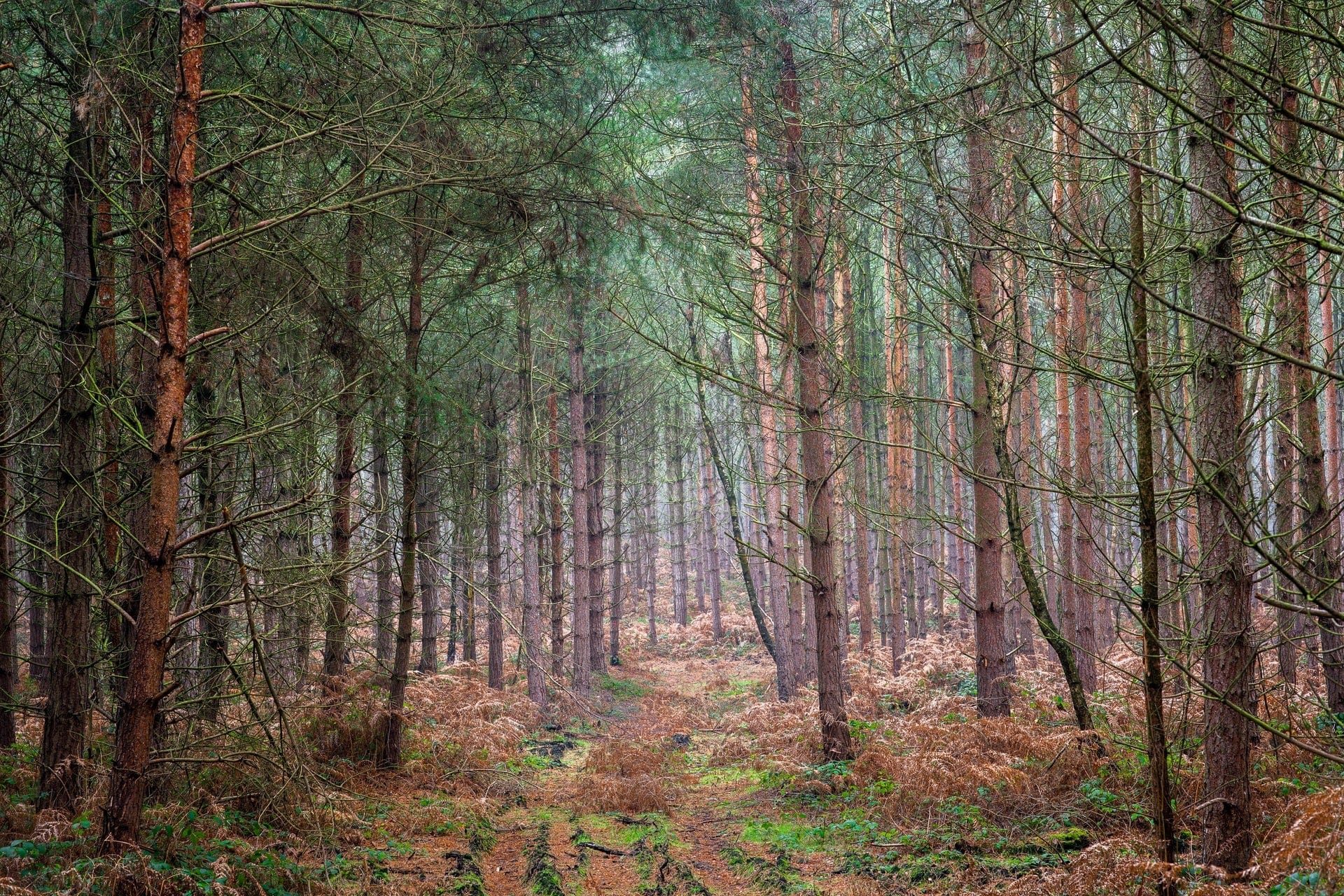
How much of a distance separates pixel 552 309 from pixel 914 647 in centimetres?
934

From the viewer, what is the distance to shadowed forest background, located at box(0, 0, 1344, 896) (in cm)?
361

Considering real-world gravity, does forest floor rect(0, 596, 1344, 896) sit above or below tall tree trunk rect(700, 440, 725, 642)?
below

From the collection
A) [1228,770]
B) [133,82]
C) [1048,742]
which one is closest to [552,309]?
[133,82]

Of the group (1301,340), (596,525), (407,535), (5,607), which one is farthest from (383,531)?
(596,525)

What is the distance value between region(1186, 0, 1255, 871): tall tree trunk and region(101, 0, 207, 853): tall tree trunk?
4.39 metres

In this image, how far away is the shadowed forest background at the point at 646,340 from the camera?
3611 millimetres

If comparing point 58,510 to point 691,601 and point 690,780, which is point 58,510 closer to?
point 690,780

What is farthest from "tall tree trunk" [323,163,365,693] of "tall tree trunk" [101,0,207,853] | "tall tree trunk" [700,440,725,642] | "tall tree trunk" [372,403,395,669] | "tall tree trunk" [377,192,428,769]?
"tall tree trunk" [700,440,725,642]

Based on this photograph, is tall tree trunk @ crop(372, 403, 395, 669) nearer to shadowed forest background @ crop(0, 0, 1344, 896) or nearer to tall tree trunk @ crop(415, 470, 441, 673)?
shadowed forest background @ crop(0, 0, 1344, 896)

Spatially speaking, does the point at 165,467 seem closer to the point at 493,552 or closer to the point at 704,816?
the point at 704,816

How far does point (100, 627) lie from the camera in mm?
6535

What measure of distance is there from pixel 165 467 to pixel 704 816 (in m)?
5.90

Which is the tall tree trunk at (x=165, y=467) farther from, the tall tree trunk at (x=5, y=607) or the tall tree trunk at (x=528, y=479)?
the tall tree trunk at (x=528, y=479)

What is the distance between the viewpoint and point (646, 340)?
759 cm
